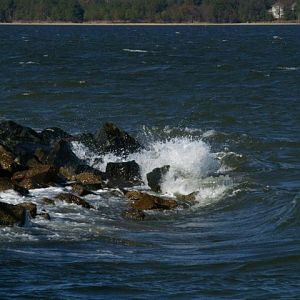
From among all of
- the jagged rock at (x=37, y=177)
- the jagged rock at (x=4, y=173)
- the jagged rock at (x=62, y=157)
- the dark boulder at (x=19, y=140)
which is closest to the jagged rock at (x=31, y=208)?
the jagged rock at (x=37, y=177)

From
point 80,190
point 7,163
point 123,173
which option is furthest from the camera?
point 123,173

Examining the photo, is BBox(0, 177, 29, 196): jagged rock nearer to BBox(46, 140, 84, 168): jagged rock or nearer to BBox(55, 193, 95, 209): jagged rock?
BBox(55, 193, 95, 209): jagged rock

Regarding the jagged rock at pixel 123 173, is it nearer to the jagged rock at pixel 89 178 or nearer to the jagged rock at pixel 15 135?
the jagged rock at pixel 89 178

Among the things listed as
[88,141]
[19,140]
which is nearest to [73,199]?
[19,140]

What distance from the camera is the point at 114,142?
2223 centimetres

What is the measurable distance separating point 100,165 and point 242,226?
219 inches

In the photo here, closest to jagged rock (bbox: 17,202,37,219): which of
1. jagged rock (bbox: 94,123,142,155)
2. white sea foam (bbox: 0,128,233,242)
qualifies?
white sea foam (bbox: 0,128,233,242)

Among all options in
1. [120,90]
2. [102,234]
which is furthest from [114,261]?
[120,90]

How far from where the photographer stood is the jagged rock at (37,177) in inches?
718

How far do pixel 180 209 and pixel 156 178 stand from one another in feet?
7.06

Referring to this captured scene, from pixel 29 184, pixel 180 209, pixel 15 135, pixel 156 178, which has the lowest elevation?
pixel 180 209

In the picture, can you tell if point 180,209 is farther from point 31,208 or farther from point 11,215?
point 11,215

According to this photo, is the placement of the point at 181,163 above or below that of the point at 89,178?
below

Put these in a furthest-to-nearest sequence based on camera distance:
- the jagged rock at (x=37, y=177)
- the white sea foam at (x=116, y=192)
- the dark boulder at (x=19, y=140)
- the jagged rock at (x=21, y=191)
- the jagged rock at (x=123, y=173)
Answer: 1. the dark boulder at (x=19, y=140)
2. the jagged rock at (x=123, y=173)
3. the jagged rock at (x=37, y=177)
4. the jagged rock at (x=21, y=191)
5. the white sea foam at (x=116, y=192)
